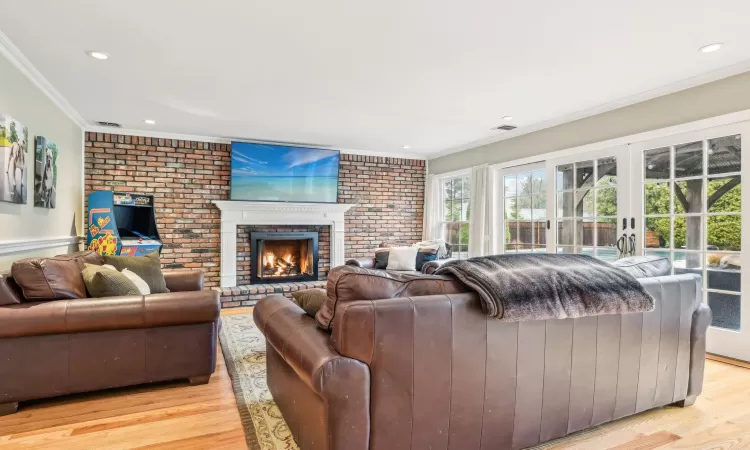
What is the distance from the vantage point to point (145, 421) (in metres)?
2.15

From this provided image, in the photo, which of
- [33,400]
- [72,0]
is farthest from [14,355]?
[72,0]

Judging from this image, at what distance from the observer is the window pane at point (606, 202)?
4016mm

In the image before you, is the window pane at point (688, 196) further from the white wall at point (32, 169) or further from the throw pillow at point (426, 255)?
the white wall at point (32, 169)

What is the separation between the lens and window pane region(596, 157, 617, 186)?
402 centimetres

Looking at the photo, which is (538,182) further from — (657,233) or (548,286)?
(548,286)

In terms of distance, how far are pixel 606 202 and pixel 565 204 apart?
48cm

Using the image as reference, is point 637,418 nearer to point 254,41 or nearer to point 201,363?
point 201,363

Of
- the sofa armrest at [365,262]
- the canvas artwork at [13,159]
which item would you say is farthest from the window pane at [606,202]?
the canvas artwork at [13,159]

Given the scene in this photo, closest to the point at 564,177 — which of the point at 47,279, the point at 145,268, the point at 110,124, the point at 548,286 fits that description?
the point at 548,286

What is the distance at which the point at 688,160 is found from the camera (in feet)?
11.4

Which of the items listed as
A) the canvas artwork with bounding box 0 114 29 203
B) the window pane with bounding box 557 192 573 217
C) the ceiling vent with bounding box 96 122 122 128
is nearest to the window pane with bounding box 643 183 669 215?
the window pane with bounding box 557 192 573 217

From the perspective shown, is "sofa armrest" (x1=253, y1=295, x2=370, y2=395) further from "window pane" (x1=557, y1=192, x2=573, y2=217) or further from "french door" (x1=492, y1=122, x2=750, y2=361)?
"window pane" (x1=557, y1=192, x2=573, y2=217)

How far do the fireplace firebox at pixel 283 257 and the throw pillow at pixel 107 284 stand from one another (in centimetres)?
308

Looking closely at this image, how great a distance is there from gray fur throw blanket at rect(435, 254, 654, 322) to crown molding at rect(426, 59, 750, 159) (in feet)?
7.55
